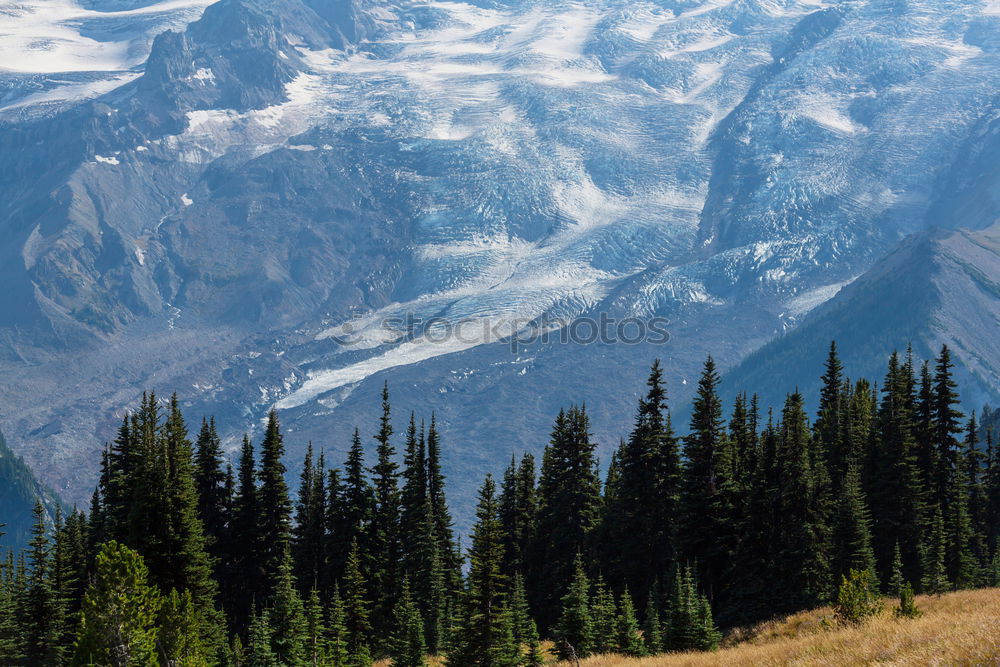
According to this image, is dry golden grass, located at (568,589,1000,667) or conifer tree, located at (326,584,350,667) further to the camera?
conifer tree, located at (326,584,350,667)

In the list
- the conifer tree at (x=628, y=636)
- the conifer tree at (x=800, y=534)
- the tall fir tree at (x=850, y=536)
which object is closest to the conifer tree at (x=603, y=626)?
the conifer tree at (x=628, y=636)

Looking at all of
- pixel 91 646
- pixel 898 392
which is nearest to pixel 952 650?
pixel 91 646

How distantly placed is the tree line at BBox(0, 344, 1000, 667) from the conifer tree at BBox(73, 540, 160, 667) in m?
0.10

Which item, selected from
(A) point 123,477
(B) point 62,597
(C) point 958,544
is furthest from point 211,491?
(C) point 958,544

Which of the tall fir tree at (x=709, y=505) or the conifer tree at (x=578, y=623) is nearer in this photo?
the conifer tree at (x=578, y=623)

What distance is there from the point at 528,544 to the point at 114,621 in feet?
193

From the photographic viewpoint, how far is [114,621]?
185 feet

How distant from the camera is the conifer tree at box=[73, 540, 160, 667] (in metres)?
56.2

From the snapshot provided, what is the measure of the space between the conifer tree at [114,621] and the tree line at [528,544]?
0.33 feet

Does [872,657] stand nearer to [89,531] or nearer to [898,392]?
[898,392]

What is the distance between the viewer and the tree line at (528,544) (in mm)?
71438

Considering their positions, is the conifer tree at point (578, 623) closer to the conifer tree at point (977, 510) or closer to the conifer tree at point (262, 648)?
the conifer tree at point (262, 648)

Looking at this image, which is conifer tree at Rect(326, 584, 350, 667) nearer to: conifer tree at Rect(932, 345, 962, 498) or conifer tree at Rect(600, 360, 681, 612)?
conifer tree at Rect(600, 360, 681, 612)

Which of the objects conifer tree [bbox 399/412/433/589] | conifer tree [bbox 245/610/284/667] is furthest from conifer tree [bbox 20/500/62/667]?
conifer tree [bbox 399/412/433/589]
